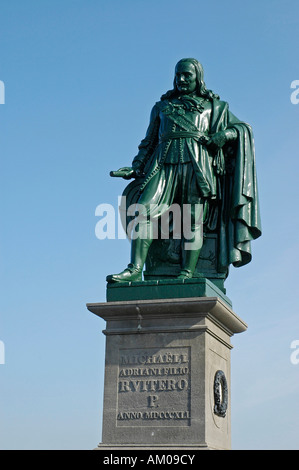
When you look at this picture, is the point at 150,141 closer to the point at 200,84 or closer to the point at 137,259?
the point at 200,84

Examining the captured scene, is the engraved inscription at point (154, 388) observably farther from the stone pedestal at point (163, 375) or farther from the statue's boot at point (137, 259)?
the statue's boot at point (137, 259)

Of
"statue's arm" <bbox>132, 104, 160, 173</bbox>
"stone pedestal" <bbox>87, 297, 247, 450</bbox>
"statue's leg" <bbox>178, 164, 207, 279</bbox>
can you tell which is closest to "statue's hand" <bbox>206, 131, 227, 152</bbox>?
"statue's leg" <bbox>178, 164, 207, 279</bbox>

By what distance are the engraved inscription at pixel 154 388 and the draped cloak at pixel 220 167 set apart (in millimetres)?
2027

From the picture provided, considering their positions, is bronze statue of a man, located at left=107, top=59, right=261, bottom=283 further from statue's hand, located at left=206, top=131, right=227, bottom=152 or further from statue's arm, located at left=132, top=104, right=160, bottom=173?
statue's arm, located at left=132, top=104, right=160, bottom=173

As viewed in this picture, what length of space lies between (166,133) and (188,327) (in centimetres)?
337

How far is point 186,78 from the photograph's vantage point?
12.9m

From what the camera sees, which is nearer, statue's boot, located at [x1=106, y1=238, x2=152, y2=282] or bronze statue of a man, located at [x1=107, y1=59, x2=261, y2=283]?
statue's boot, located at [x1=106, y1=238, x2=152, y2=282]

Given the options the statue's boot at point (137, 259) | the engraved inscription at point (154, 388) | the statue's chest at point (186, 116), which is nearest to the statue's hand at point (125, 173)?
the statue's chest at point (186, 116)

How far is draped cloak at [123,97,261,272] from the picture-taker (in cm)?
1228

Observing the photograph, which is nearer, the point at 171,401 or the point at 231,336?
the point at 171,401

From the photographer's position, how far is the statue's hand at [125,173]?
41.9 feet

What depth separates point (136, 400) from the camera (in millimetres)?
11023
